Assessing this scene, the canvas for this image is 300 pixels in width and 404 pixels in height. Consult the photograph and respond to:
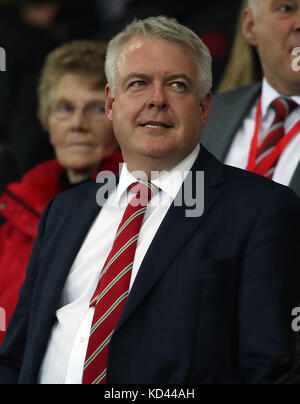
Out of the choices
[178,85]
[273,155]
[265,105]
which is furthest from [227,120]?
[178,85]

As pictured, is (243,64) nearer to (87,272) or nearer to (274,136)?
(274,136)

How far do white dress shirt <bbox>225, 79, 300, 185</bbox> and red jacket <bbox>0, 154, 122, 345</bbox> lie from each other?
16.0 inches

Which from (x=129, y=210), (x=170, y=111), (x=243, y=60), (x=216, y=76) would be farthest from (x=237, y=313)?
(x=216, y=76)

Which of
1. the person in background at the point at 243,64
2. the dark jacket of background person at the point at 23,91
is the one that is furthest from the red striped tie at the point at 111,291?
the dark jacket of background person at the point at 23,91

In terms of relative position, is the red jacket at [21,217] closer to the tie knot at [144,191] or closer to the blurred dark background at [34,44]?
the blurred dark background at [34,44]

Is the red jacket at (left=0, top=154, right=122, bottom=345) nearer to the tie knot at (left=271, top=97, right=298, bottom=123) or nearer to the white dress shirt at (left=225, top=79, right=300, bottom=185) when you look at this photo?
the white dress shirt at (left=225, top=79, right=300, bottom=185)

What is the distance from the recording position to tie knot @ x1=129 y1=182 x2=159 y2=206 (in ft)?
6.72

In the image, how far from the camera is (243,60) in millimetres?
3135

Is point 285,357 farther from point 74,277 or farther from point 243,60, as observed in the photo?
point 243,60

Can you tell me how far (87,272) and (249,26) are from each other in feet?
3.95

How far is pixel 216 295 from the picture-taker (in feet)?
6.02

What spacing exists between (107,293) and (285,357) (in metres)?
0.50

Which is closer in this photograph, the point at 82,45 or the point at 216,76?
the point at 82,45

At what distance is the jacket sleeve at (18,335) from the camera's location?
6.97ft
